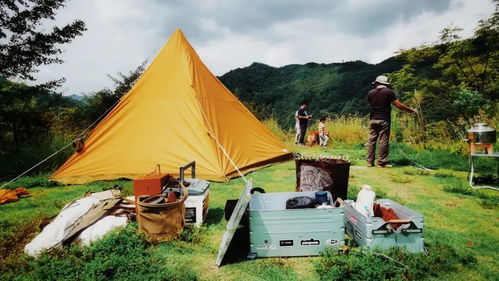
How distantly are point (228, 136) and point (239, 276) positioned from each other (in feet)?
13.1

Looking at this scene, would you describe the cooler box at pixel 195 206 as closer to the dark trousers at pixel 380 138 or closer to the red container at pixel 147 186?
the red container at pixel 147 186

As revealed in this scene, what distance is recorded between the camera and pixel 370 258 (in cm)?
258

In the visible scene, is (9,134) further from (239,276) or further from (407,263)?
(407,263)

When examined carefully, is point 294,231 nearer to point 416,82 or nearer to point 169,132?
point 169,132

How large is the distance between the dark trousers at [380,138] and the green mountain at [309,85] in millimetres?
19194

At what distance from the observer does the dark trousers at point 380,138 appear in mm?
6609

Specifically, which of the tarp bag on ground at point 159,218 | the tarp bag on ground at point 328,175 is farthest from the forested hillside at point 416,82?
the tarp bag on ground at point 159,218

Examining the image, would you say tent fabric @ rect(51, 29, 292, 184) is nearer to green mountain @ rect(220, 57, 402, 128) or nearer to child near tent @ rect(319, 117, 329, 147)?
child near tent @ rect(319, 117, 329, 147)

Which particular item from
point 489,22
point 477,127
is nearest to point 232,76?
point 489,22

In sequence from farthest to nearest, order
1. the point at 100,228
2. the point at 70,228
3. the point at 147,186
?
the point at 147,186 → the point at 100,228 → the point at 70,228

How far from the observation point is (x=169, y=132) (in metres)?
6.06

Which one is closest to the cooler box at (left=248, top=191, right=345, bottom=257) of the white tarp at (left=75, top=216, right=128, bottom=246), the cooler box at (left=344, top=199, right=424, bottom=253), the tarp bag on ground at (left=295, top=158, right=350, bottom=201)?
the cooler box at (left=344, top=199, right=424, bottom=253)

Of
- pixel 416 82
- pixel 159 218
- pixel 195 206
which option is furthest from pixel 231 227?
pixel 416 82

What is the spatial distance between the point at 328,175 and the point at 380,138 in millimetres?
3226
